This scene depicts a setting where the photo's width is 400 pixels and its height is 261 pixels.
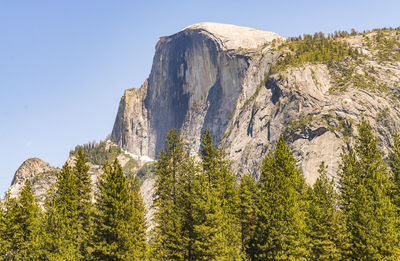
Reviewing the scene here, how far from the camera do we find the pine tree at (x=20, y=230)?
4851 cm

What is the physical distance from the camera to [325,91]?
155 meters

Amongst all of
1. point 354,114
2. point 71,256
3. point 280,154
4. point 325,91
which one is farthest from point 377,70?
point 71,256

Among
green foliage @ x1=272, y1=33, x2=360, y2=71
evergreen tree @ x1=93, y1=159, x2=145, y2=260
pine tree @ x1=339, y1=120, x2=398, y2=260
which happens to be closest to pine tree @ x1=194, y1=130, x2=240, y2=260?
evergreen tree @ x1=93, y1=159, x2=145, y2=260

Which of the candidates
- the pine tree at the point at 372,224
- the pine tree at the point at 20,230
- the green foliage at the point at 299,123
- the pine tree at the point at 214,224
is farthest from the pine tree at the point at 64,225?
the green foliage at the point at 299,123

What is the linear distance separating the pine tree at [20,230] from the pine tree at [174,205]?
14283 mm

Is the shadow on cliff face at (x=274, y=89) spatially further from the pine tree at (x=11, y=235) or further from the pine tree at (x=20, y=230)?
the pine tree at (x=11, y=235)

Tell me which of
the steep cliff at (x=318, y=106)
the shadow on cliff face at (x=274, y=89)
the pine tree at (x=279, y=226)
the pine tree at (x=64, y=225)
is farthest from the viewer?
the shadow on cliff face at (x=274, y=89)

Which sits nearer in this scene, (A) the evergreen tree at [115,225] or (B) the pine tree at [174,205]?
(A) the evergreen tree at [115,225]

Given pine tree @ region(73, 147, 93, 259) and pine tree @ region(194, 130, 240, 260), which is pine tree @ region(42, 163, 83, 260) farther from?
pine tree @ region(194, 130, 240, 260)

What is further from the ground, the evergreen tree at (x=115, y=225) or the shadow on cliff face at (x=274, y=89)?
the shadow on cliff face at (x=274, y=89)

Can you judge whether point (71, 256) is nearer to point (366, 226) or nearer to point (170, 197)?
point (170, 197)

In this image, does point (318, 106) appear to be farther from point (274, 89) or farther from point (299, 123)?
point (274, 89)

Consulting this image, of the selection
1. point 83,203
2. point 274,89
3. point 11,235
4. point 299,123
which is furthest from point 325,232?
point 274,89

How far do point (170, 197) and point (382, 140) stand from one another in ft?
337
